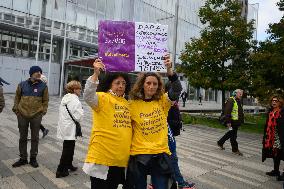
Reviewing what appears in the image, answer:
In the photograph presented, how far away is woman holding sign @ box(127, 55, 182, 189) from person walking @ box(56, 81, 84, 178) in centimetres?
279

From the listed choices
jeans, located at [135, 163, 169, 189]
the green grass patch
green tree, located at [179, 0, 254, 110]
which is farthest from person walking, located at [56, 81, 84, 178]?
green tree, located at [179, 0, 254, 110]

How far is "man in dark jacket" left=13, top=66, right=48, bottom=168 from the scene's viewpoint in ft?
21.4

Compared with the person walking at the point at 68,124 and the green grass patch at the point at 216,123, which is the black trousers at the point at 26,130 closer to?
the person walking at the point at 68,124

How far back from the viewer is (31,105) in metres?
6.55

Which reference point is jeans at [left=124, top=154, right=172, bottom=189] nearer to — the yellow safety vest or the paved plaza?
the paved plaza

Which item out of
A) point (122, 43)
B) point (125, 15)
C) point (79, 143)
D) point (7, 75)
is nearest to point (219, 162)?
point (79, 143)

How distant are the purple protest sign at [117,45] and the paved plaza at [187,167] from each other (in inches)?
102

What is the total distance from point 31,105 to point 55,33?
30.8m

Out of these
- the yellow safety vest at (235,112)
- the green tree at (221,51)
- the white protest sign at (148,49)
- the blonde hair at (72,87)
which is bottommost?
the yellow safety vest at (235,112)

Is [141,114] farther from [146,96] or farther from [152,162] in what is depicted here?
[152,162]

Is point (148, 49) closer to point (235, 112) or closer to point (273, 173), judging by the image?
point (273, 173)

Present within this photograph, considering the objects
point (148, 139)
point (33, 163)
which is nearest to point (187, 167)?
point (33, 163)

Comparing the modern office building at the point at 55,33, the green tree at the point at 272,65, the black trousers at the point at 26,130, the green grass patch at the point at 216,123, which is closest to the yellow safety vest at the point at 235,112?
the green tree at the point at 272,65

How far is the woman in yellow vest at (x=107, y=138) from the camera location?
329 cm
